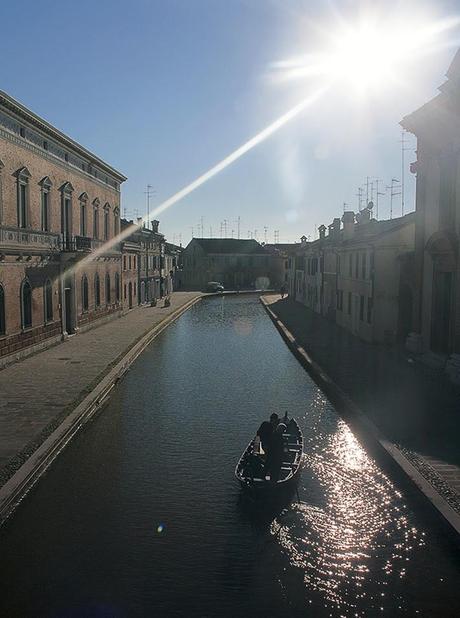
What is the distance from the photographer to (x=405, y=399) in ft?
60.5

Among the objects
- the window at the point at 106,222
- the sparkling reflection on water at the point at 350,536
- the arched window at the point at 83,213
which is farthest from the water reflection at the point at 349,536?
the window at the point at 106,222

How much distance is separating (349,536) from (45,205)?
23496mm

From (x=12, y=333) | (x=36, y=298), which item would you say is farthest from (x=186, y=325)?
(x=12, y=333)

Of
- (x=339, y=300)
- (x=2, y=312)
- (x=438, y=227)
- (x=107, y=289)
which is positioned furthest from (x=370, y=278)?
(x=107, y=289)

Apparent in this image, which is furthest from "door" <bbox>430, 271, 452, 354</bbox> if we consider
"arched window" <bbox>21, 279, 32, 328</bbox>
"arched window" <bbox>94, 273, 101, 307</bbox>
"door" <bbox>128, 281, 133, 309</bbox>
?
"door" <bbox>128, 281, 133, 309</bbox>

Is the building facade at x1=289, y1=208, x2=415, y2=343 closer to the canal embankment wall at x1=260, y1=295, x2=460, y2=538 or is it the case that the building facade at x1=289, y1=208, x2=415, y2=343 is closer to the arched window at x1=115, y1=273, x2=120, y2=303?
the canal embankment wall at x1=260, y1=295, x2=460, y2=538

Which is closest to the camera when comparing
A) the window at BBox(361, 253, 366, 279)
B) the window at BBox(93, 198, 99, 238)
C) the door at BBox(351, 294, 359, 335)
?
the window at BBox(361, 253, 366, 279)

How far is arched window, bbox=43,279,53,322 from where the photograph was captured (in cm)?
2906

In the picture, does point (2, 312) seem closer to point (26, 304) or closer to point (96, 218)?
point (26, 304)

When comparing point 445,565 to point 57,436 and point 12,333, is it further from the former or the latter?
point 12,333

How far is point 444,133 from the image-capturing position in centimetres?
2225

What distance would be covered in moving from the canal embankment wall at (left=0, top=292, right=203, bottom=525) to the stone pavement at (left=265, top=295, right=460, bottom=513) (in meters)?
7.66

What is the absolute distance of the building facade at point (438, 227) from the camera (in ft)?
69.2

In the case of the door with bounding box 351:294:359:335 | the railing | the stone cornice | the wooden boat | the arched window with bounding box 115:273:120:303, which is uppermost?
the stone cornice
